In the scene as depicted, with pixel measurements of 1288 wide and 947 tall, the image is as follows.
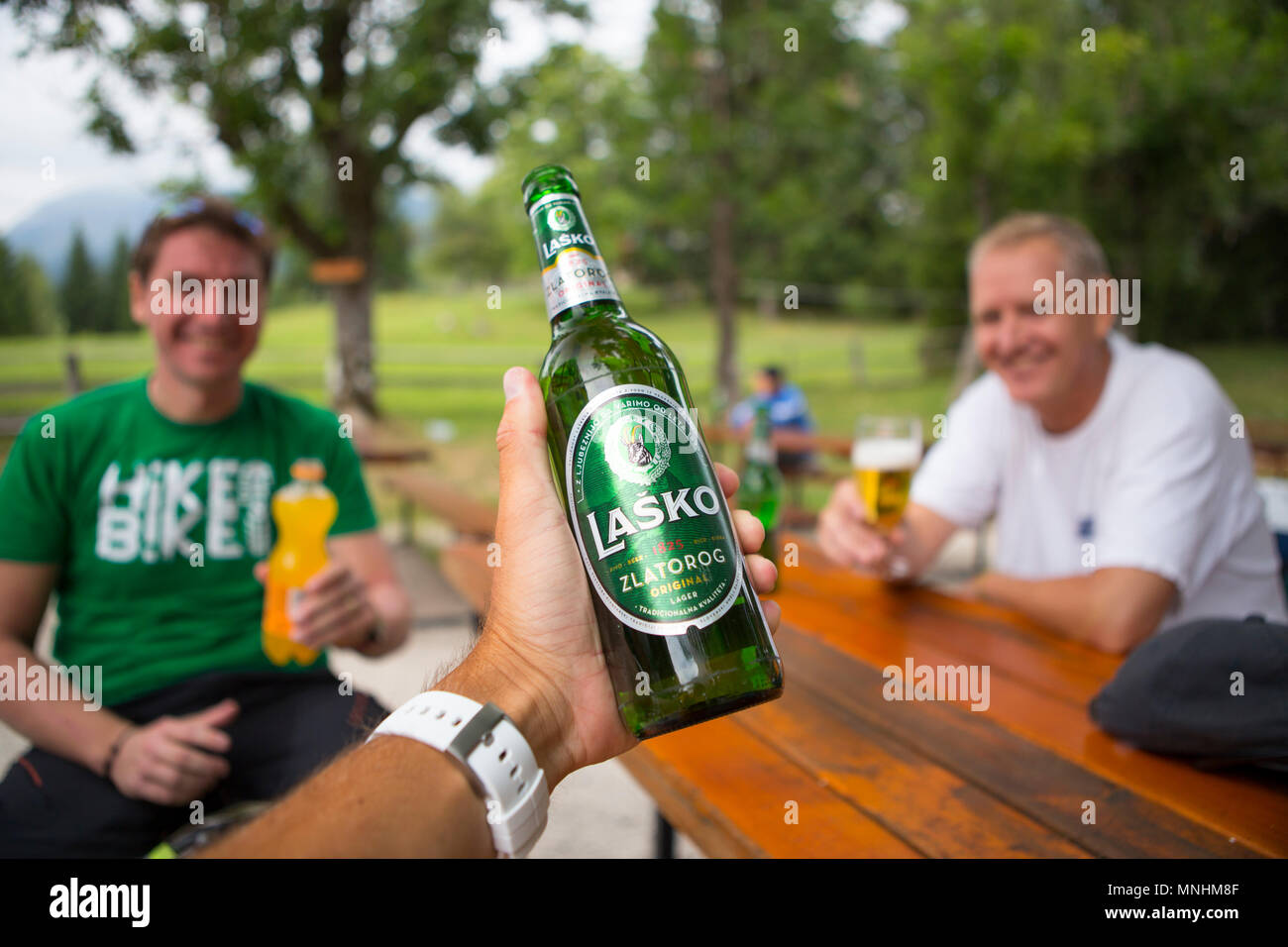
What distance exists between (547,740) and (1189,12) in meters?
16.9

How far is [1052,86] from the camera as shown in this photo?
50.4 feet

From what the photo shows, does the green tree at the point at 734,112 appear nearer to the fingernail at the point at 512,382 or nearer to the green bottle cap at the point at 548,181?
the green bottle cap at the point at 548,181

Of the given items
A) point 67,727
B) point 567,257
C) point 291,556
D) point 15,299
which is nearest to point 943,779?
point 567,257

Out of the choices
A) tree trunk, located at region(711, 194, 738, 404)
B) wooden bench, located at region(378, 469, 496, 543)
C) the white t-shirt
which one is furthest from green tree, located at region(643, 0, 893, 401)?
the white t-shirt

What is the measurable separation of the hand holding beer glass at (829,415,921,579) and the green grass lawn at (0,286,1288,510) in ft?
3.78

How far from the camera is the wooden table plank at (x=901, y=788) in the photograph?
45.0 inches

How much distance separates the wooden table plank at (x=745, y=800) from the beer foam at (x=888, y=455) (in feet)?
2.93

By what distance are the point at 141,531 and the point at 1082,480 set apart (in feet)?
7.49

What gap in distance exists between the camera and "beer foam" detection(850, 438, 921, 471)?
88.5 inches

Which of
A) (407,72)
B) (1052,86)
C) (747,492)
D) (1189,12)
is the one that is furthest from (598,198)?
(747,492)

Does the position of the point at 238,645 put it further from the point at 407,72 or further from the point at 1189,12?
the point at 1189,12

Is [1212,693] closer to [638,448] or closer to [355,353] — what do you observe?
[638,448]

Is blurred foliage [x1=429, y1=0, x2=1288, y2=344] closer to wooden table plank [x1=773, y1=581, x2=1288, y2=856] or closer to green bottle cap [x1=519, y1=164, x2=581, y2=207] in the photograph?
wooden table plank [x1=773, y1=581, x2=1288, y2=856]

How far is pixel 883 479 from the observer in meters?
2.25
